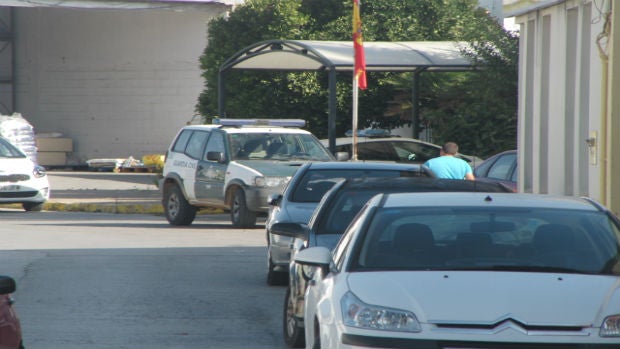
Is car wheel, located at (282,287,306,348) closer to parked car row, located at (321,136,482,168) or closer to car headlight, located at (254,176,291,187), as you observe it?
car headlight, located at (254,176,291,187)

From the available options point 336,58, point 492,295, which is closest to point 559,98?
point 492,295

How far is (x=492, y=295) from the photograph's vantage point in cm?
597

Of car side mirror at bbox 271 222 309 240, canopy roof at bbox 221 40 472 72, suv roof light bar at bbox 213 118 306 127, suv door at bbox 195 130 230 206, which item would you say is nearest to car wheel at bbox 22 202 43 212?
canopy roof at bbox 221 40 472 72

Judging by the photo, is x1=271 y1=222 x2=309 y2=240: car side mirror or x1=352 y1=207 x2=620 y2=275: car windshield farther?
x1=271 y1=222 x2=309 y2=240: car side mirror

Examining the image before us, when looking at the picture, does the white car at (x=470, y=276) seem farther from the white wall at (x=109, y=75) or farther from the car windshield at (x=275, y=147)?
the white wall at (x=109, y=75)

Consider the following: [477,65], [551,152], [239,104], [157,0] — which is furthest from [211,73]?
[551,152]

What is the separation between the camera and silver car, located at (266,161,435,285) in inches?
486

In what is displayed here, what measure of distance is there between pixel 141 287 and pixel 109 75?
3015cm

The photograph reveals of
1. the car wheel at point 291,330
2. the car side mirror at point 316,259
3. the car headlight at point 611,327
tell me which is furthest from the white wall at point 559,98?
the car headlight at point 611,327

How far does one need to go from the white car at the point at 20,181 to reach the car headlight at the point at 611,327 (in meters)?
19.5

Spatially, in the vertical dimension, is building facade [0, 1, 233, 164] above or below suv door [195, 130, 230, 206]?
above

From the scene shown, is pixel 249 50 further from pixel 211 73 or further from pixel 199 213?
pixel 211 73

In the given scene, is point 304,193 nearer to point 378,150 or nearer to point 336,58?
point 336,58

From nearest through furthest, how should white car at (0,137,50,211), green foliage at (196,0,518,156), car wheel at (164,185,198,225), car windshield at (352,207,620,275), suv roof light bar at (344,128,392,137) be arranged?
car windshield at (352,207,620,275), car wheel at (164,185,198,225), white car at (0,137,50,211), suv roof light bar at (344,128,392,137), green foliage at (196,0,518,156)
